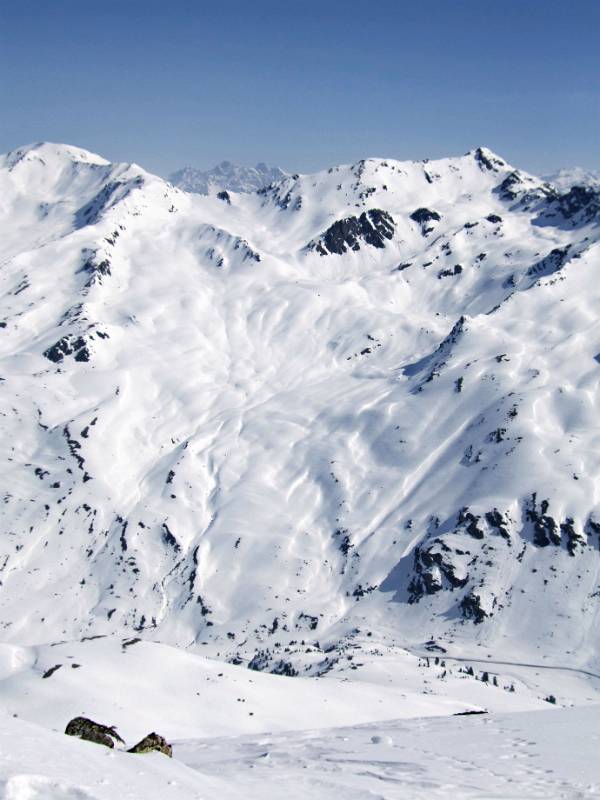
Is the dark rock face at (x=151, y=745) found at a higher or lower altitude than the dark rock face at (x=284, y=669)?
higher

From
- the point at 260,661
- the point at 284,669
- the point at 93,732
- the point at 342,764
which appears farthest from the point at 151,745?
the point at 260,661

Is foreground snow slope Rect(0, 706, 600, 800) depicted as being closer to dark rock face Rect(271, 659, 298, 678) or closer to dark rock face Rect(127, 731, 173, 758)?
dark rock face Rect(127, 731, 173, 758)

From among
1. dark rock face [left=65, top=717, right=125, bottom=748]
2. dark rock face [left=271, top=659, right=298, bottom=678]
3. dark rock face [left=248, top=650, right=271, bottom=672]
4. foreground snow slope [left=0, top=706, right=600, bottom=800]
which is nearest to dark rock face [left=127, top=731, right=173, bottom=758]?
dark rock face [left=65, top=717, right=125, bottom=748]

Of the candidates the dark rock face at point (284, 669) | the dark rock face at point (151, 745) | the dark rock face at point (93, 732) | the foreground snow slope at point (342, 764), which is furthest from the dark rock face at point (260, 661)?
the dark rock face at point (151, 745)

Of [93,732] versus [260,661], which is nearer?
[93,732]

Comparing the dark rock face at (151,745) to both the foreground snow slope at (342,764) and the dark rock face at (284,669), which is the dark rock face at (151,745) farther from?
the dark rock face at (284,669)

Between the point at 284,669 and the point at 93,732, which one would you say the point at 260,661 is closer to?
the point at 284,669

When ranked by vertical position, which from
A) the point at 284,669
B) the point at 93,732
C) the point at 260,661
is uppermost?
the point at 93,732

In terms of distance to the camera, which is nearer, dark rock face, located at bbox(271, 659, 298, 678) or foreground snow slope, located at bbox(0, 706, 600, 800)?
foreground snow slope, located at bbox(0, 706, 600, 800)
